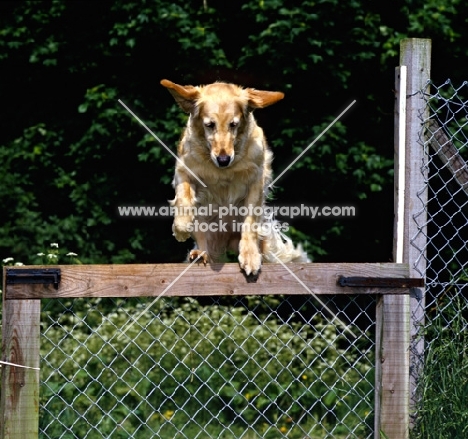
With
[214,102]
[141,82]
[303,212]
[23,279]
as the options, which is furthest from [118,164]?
[23,279]

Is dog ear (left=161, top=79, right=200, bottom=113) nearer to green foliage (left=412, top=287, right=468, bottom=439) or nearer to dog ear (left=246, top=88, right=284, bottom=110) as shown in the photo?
dog ear (left=246, top=88, right=284, bottom=110)

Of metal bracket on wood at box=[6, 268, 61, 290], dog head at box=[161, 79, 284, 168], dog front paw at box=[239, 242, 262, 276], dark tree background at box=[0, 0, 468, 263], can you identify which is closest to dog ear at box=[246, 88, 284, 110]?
dog head at box=[161, 79, 284, 168]

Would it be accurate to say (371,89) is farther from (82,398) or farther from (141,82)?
(82,398)

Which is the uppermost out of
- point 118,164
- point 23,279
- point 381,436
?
point 118,164

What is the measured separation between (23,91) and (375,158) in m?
3.19

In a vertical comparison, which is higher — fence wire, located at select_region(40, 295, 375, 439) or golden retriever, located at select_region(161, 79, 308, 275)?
golden retriever, located at select_region(161, 79, 308, 275)

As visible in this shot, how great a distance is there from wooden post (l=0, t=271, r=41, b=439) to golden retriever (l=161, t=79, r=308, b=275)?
1.27m

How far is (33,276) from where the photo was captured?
2998mm

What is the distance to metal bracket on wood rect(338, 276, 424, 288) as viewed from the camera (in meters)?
3.33

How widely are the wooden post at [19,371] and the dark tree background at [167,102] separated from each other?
394cm

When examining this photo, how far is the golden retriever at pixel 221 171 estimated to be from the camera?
4199 millimetres

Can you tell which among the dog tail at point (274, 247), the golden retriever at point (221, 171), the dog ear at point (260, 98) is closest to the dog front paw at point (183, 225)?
the golden retriever at point (221, 171)

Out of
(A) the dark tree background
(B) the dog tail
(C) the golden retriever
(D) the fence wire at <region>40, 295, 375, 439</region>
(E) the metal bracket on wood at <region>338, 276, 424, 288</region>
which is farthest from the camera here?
(A) the dark tree background

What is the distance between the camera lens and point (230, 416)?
5781mm
